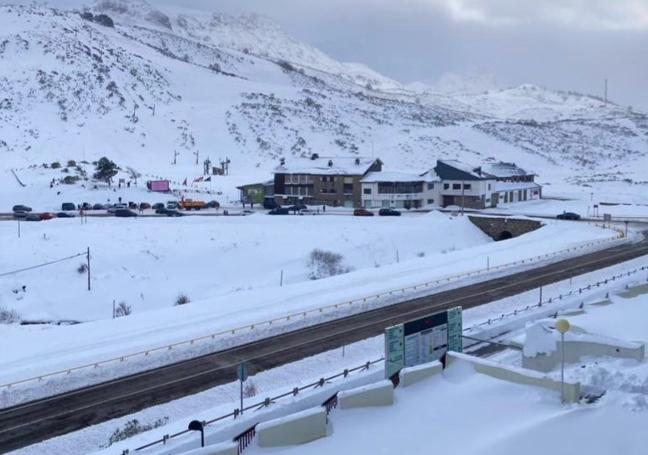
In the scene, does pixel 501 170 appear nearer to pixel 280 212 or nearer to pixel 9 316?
pixel 280 212

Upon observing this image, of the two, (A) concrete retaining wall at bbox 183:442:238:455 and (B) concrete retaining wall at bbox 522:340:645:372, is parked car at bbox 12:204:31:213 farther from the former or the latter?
(A) concrete retaining wall at bbox 183:442:238:455

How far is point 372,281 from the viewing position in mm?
43375

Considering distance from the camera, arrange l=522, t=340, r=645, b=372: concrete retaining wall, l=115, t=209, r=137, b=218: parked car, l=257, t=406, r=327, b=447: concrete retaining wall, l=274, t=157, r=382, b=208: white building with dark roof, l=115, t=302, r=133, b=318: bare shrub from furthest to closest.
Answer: l=274, t=157, r=382, b=208: white building with dark roof → l=115, t=209, r=137, b=218: parked car → l=115, t=302, r=133, b=318: bare shrub → l=522, t=340, r=645, b=372: concrete retaining wall → l=257, t=406, r=327, b=447: concrete retaining wall

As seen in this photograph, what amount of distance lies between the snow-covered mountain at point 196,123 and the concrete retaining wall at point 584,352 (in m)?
90.5

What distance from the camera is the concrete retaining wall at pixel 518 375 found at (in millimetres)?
13562

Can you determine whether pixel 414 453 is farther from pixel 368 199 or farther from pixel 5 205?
pixel 5 205

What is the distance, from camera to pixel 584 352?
1764 centimetres

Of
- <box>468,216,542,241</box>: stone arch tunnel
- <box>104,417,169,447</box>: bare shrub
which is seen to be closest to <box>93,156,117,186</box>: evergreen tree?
<box>468,216,542,241</box>: stone arch tunnel

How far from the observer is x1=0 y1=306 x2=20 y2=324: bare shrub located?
41.1 meters

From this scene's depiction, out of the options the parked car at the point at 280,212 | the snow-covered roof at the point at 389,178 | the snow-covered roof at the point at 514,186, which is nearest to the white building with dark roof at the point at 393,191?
the snow-covered roof at the point at 389,178

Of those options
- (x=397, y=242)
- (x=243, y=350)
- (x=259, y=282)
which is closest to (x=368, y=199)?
(x=397, y=242)

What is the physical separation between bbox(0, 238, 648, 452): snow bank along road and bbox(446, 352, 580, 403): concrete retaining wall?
11.5 m

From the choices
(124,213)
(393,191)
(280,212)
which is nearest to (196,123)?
(393,191)

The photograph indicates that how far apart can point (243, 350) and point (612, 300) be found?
45.3 ft
